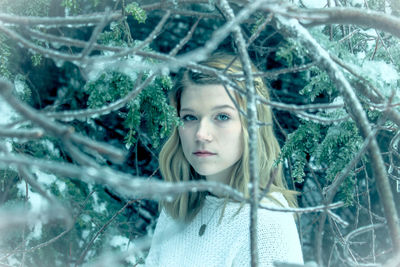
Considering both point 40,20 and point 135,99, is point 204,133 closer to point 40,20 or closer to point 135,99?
point 135,99

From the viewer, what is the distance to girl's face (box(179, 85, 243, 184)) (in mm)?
1786

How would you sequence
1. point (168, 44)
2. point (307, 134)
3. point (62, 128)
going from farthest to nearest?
point (168, 44) → point (307, 134) → point (62, 128)

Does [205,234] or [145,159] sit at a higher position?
[145,159]

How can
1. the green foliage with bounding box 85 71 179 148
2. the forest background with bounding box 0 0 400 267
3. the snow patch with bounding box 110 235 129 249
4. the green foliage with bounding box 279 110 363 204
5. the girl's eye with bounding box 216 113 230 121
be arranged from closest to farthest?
1. the forest background with bounding box 0 0 400 267
2. the green foliage with bounding box 279 110 363 204
3. the green foliage with bounding box 85 71 179 148
4. the girl's eye with bounding box 216 113 230 121
5. the snow patch with bounding box 110 235 129 249

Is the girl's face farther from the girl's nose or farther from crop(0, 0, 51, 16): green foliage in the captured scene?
crop(0, 0, 51, 16): green foliage

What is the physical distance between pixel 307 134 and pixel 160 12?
133 centimetres

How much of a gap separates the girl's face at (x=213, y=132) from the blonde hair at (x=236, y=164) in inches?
1.6

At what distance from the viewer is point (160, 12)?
2.56m

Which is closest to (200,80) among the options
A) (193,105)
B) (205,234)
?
(193,105)

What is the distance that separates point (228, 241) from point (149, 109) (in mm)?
685

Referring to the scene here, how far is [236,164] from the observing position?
193cm

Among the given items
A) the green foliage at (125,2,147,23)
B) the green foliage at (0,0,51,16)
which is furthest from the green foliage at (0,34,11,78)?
the green foliage at (125,2,147,23)

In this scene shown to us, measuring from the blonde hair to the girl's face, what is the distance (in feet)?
0.13

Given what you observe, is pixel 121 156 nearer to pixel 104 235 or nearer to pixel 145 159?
pixel 104 235
